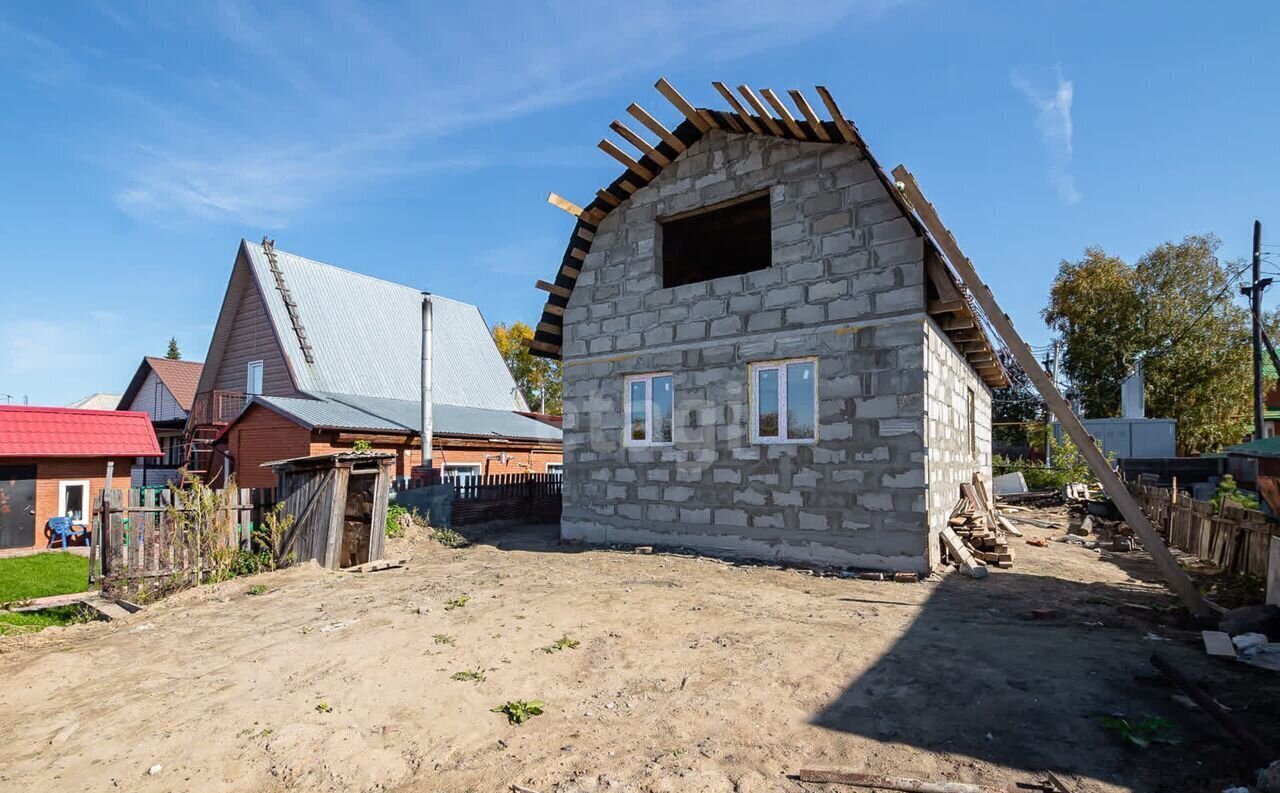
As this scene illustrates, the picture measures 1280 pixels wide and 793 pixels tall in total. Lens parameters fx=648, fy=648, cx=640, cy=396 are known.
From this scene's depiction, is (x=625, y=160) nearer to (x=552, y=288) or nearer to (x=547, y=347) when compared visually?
(x=552, y=288)

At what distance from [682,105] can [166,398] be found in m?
29.6

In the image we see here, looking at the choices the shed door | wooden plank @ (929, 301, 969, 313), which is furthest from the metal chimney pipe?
wooden plank @ (929, 301, 969, 313)

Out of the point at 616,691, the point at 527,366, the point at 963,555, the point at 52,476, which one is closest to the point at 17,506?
the point at 52,476

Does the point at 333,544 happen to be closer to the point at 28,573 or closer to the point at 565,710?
the point at 565,710

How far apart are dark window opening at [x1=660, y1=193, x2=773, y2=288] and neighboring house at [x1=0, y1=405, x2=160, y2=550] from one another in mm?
15340

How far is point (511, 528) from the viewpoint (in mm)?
15805

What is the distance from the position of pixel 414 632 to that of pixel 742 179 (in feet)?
28.5

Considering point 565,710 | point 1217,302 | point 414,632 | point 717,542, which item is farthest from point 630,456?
point 1217,302

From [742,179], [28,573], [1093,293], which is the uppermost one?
[1093,293]

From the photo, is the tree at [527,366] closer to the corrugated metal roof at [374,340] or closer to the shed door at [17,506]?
the corrugated metal roof at [374,340]

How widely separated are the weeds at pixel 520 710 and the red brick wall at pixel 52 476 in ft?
54.8

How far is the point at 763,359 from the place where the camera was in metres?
10.6

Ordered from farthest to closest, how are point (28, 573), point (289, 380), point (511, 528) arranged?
point (289, 380) < point (511, 528) < point (28, 573)

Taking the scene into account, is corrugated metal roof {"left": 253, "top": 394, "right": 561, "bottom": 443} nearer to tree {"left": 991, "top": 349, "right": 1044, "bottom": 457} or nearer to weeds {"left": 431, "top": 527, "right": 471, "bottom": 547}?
weeds {"left": 431, "top": 527, "right": 471, "bottom": 547}
